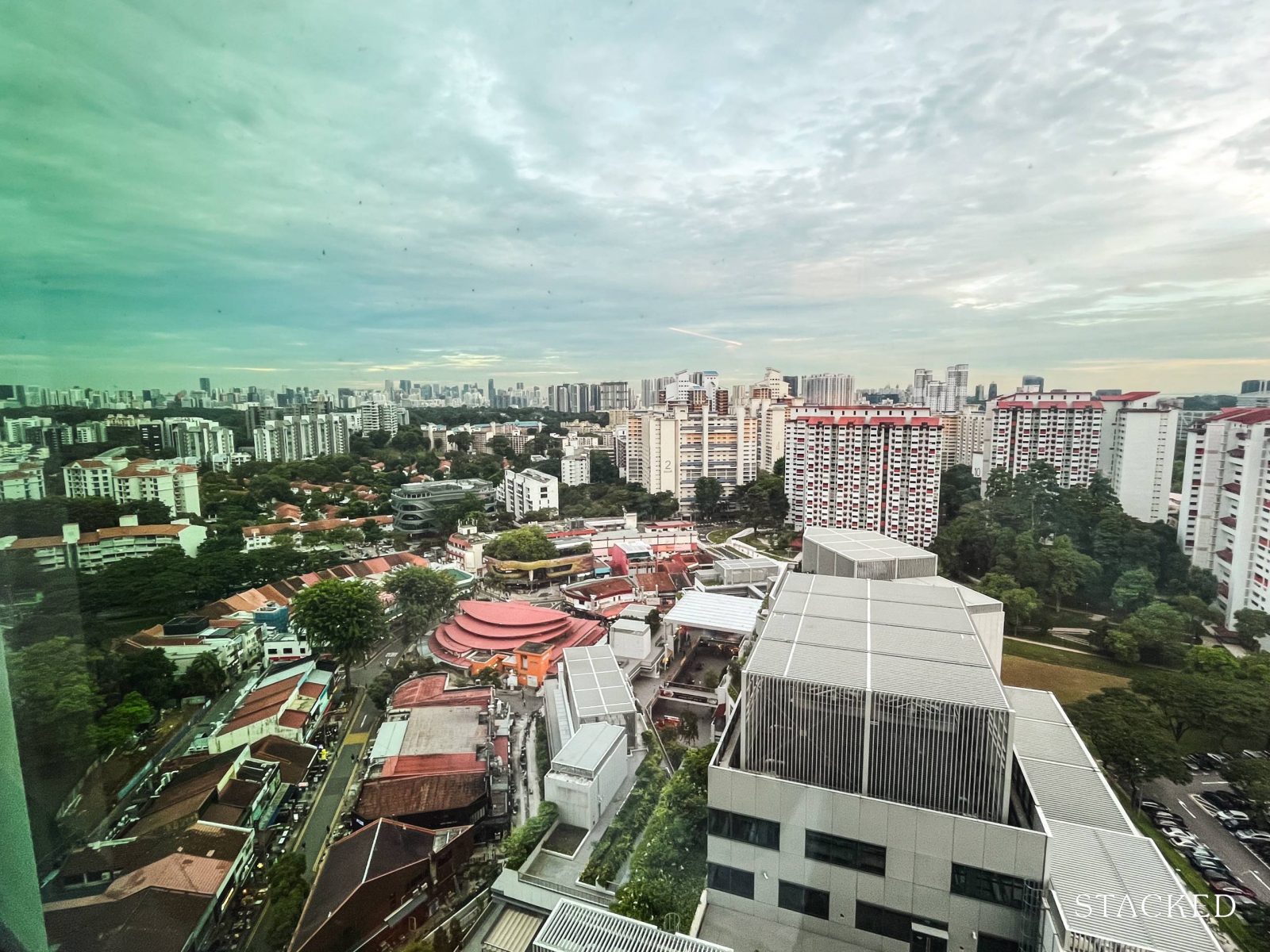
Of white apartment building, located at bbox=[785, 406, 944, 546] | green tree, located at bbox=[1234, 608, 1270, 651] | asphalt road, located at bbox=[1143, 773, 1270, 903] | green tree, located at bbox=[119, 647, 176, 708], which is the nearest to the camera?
asphalt road, located at bbox=[1143, 773, 1270, 903]

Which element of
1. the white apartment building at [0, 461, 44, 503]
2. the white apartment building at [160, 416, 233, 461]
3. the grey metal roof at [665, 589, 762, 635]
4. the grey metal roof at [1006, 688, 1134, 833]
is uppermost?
the white apartment building at [0, 461, 44, 503]

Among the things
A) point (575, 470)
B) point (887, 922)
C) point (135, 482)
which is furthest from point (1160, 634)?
point (575, 470)

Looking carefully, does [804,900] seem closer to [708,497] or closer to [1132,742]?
[1132,742]

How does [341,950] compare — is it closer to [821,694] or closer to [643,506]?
[821,694]

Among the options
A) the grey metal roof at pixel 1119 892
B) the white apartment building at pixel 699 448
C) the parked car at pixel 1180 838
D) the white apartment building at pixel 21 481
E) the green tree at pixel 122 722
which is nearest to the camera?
the white apartment building at pixel 21 481

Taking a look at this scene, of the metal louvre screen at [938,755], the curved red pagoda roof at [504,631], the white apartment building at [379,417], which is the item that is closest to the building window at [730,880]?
the metal louvre screen at [938,755]

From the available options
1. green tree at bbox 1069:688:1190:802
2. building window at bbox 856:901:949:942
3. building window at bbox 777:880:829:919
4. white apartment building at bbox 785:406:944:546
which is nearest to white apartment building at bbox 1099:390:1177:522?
white apartment building at bbox 785:406:944:546

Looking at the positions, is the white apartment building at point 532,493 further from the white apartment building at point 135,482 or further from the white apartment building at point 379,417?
the white apartment building at point 135,482

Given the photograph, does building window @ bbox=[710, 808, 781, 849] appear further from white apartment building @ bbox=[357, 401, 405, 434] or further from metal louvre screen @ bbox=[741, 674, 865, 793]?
white apartment building @ bbox=[357, 401, 405, 434]
